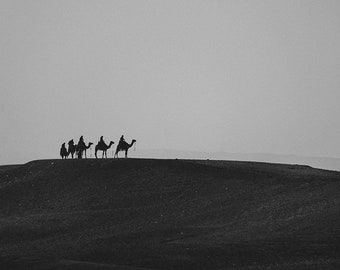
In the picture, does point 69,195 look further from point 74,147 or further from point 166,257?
point 166,257

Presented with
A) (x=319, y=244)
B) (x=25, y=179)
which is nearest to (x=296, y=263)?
(x=319, y=244)

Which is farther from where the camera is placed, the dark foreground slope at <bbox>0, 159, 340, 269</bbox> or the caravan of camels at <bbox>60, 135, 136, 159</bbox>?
the caravan of camels at <bbox>60, 135, 136, 159</bbox>

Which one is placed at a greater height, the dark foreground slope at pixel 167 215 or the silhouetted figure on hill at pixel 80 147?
the silhouetted figure on hill at pixel 80 147

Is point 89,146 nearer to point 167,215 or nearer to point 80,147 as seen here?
point 80,147

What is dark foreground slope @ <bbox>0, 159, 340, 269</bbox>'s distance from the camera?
32094mm

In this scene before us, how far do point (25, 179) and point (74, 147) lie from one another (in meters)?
7.52

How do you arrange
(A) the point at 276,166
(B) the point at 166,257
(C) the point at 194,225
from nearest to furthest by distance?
(B) the point at 166,257, (C) the point at 194,225, (A) the point at 276,166

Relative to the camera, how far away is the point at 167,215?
4734cm

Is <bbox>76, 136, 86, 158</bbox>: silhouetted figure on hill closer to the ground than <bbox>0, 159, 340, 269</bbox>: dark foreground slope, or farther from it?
farther from it

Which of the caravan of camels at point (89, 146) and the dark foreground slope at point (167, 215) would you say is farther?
the caravan of camels at point (89, 146)

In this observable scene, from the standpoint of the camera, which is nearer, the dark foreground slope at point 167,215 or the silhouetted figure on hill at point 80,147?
the dark foreground slope at point 167,215

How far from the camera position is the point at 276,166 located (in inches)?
2427

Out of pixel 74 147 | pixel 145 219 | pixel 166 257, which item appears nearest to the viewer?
pixel 166 257

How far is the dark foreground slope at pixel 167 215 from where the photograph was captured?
105 feet
